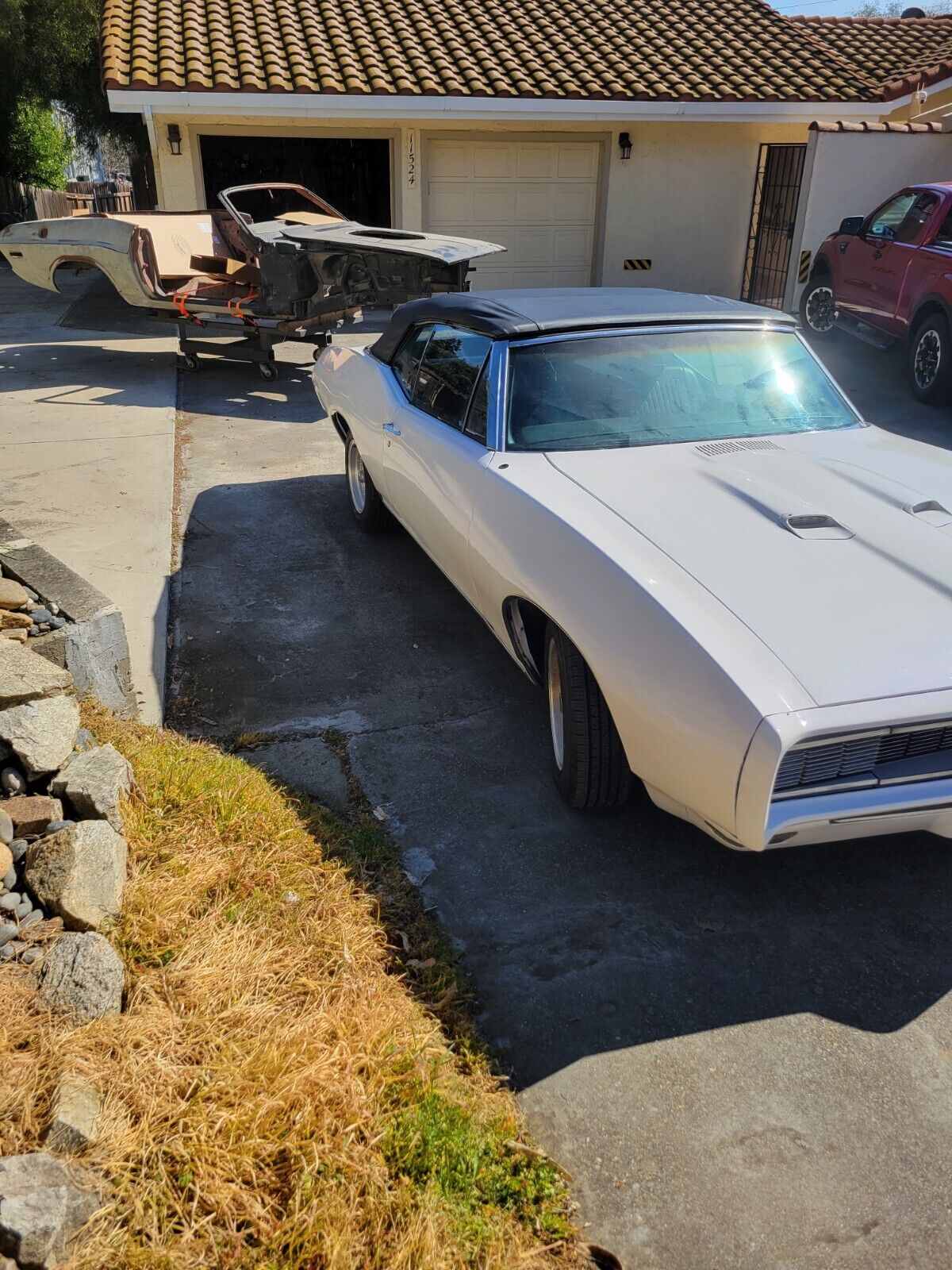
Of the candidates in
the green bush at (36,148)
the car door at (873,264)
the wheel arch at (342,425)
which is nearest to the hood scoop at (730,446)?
the wheel arch at (342,425)

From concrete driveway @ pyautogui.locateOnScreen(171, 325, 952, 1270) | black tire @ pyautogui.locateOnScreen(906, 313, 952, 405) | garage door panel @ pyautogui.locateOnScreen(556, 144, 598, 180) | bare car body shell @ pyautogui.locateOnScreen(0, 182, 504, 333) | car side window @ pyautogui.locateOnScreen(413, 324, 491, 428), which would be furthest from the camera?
garage door panel @ pyautogui.locateOnScreen(556, 144, 598, 180)

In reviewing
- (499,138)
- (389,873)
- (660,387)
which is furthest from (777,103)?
(389,873)

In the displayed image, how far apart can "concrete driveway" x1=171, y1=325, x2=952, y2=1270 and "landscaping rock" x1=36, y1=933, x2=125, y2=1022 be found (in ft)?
3.14

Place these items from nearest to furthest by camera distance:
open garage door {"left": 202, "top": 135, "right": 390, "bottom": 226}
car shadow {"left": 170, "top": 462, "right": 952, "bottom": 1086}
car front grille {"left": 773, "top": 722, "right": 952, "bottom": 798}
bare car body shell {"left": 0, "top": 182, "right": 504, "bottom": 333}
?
1. car front grille {"left": 773, "top": 722, "right": 952, "bottom": 798}
2. car shadow {"left": 170, "top": 462, "right": 952, "bottom": 1086}
3. bare car body shell {"left": 0, "top": 182, "right": 504, "bottom": 333}
4. open garage door {"left": 202, "top": 135, "right": 390, "bottom": 226}

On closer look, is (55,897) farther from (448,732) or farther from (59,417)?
(59,417)

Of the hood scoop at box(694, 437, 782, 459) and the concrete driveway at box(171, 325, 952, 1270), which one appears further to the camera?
the hood scoop at box(694, 437, 782, 459)

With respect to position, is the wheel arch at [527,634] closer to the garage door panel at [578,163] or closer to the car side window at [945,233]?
the car side window at [945,233]

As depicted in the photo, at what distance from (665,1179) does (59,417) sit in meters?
8.53

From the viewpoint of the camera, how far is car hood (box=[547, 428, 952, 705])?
267 cm

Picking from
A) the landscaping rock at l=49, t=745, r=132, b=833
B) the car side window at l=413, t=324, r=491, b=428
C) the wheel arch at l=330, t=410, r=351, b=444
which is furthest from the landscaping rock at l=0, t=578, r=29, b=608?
the wheel arch at l=330, t=410, r=351, b=444

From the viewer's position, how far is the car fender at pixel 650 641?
8.52 ft

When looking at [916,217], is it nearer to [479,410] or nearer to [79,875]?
[479,410]

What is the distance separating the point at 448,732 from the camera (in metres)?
4.12

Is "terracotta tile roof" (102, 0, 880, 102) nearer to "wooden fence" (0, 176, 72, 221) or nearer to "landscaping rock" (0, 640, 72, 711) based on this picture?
"landscaping rock" (0, 640, 72, 711)
